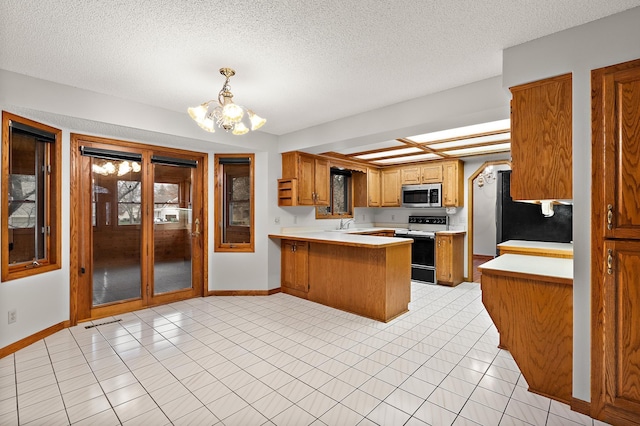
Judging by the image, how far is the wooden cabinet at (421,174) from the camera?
222 inches

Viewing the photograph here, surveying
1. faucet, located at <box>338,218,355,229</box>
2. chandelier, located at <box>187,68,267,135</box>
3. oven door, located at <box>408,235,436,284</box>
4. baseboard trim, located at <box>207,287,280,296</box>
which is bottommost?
baseboard trim, located at <box>207,287,280,296</box>

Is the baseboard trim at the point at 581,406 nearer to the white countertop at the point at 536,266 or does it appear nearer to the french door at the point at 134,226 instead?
the white countertop at the point at 536,266

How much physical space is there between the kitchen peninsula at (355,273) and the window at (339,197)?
145 cm

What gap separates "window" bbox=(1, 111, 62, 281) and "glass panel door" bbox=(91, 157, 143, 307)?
393 mm

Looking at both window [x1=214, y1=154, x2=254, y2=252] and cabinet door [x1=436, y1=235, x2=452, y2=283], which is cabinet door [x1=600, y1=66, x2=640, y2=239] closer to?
cabinet door [x1=436, y1=235, x2=452, y2=283]

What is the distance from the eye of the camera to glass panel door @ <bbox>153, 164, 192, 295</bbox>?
162 inches

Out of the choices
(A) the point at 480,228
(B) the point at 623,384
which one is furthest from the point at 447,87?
(A) the point at 480,228

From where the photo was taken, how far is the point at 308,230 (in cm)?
534

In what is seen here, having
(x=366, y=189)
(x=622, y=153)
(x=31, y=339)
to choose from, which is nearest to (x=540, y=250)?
(x=622, y=153)

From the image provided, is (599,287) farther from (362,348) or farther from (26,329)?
(26,329)

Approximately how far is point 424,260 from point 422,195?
124 centimetres

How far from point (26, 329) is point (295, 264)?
2988 mm

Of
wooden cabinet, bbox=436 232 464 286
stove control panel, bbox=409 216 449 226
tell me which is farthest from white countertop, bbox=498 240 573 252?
stove control panel, bbox=409 216 449 226

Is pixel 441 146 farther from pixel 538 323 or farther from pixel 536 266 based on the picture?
pixel 538 323
